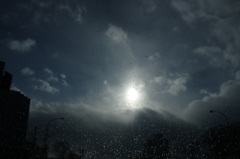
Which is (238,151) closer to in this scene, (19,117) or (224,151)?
(224,151)

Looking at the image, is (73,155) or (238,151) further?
(73,155)

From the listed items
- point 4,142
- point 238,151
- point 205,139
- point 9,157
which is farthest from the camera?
point 4,142

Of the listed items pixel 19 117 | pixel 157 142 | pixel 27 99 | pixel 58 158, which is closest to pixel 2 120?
pixel 19 117

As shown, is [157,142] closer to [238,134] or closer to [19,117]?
[19,117]

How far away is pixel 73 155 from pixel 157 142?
9626 cm

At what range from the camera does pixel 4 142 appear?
105312 millimetres

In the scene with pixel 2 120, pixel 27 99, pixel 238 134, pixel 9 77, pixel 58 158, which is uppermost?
pixel 9 77

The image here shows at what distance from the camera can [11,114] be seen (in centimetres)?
11281

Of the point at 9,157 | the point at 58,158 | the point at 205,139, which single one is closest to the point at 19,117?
the point at 58,158

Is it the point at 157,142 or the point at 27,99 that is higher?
the point at 27,99

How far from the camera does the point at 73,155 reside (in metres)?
106

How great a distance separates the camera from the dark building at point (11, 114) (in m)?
108

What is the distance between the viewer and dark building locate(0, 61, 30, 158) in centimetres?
10756

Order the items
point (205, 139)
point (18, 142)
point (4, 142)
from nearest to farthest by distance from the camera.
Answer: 1. point (205, 139)
2. point (4, 142)
3. point (18, 142)
